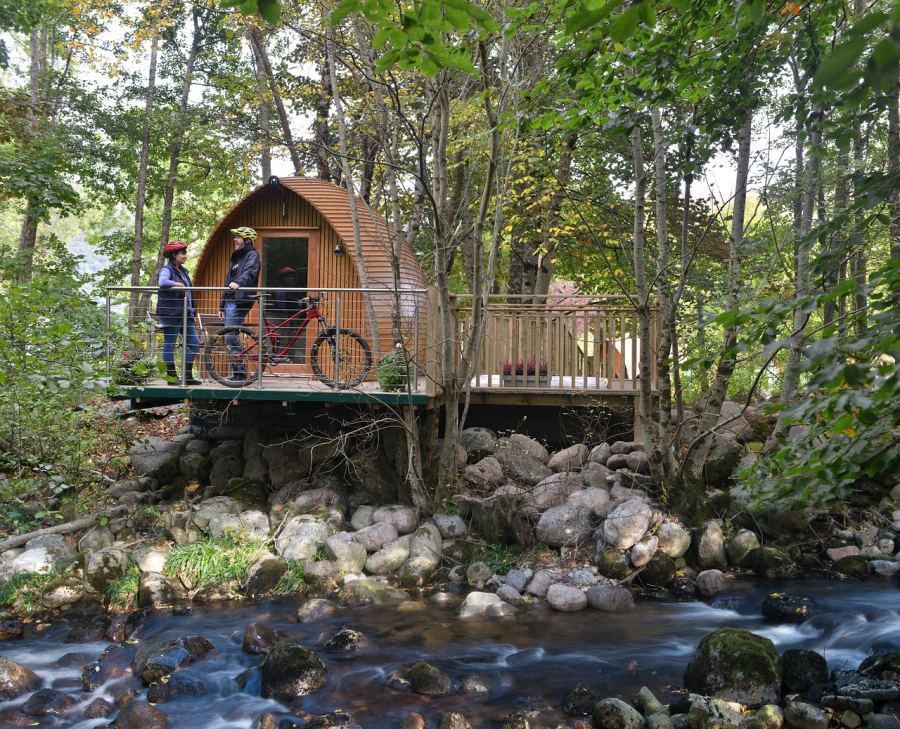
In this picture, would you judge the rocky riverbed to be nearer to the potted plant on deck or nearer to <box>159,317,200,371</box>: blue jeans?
the potted plant on deck

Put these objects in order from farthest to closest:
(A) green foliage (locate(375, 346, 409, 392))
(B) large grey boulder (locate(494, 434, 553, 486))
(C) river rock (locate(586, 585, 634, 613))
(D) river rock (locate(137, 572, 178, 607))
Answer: (B) large grey boulder (locate(494, 434, 553, 486)) → (A) green foliage (locate(375, 346, 409, 392)) → (D) river rock (locate(137, 572, 178, 607)) → (C) river rock (locate(586, 585, 634, 613))

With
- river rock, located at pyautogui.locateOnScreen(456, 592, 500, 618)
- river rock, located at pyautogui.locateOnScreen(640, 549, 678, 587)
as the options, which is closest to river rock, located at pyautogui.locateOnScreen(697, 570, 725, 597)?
river rock, located at pyautogui.locateOnScreen(640, 549, 678, 587)

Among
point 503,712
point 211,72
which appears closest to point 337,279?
point 503,712

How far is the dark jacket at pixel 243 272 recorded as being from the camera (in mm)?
9836

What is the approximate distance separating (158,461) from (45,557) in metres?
2.63

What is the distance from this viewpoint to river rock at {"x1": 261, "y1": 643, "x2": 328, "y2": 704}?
615 cm

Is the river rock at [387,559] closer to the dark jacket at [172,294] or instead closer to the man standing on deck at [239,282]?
the man standing on deck at [239,282]

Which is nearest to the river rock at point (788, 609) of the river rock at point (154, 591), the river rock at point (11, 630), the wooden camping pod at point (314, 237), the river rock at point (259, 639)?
the river rock at point (259, 639)

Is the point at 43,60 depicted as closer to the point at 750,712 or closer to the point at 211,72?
the point at 211,72

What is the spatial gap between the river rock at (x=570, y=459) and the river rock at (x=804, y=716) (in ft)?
17.0

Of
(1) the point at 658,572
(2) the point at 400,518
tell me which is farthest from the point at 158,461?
(1) the point at 658,572

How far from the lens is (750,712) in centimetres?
550

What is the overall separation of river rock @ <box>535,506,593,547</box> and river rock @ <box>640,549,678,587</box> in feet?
2.82

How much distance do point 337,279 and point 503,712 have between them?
7893 millimetres
